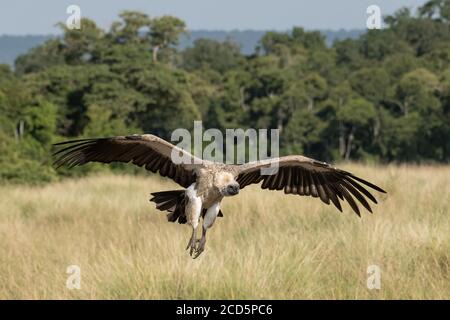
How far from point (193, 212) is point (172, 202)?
71 cm

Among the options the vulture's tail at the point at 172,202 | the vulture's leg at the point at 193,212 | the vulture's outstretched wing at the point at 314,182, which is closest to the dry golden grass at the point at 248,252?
the vulture's outstretched wing at the point at 314,182

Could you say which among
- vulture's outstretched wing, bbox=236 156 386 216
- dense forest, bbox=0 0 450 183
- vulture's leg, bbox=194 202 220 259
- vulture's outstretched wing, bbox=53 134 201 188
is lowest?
vulture's leg, bbox=194 202 220 259

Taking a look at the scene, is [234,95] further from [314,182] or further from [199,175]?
[199,175]

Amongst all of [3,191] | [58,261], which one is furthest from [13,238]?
[3,191]

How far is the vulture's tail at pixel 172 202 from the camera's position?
4.07 m

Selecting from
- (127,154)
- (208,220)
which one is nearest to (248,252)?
(127,154)

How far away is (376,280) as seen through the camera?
22.1ft

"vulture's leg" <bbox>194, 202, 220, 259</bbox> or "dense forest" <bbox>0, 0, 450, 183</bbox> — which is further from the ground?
"dense forest" <bbox>0, 0, 450, 183</bbox>

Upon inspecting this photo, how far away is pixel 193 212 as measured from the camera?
3.62 m

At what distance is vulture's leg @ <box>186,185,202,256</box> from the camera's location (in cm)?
353

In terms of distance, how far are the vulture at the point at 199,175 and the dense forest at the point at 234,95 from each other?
15715mm

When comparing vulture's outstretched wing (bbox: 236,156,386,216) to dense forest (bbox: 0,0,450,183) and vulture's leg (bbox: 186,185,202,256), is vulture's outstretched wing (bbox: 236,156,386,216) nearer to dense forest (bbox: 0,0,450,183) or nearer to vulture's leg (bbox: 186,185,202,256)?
vulture's leg (bbox: 186,185,202,256)

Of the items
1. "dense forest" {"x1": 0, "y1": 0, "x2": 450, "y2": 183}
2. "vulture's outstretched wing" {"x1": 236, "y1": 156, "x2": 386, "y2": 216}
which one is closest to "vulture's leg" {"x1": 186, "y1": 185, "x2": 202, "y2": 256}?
"vulture's outstretched wing" {"x1": 236, "y1": 156, "x2": 386, "y2": 216}

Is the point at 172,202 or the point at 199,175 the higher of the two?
the point at 199,175
